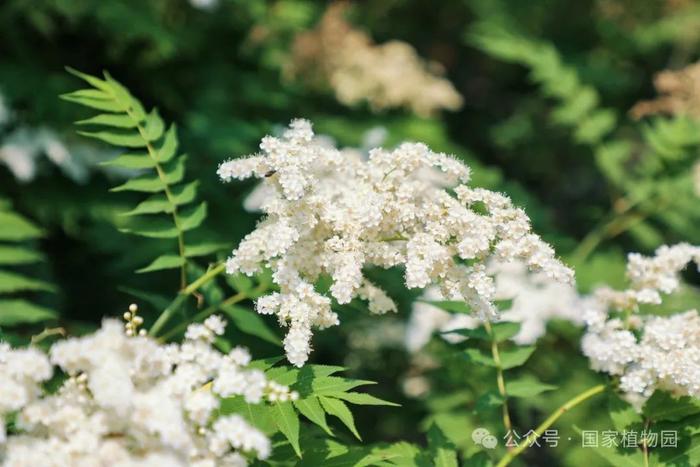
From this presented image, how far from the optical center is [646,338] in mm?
2070

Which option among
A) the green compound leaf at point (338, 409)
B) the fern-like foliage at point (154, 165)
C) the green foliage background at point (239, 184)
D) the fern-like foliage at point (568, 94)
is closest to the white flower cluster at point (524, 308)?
the green foliage background at point (239, 184)

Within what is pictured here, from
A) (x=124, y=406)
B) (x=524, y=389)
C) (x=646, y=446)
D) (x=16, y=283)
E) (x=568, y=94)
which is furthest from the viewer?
(x=568, y=94)

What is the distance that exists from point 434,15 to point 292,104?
2943 millimetres

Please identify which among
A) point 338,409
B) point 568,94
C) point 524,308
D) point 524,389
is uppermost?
point 568,94

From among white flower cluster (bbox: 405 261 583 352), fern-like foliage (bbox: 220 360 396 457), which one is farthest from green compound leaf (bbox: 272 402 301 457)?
white flower cluster (bbox: 405 261 583 352)

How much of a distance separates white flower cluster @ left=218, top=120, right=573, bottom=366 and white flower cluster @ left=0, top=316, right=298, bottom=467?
30 cm

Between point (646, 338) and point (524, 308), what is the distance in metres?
1.67

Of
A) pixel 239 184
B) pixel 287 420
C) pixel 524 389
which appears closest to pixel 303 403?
pixel 287 420

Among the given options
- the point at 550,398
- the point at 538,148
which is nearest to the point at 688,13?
the point at 538,148

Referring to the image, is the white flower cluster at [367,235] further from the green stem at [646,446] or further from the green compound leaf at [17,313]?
the green compound leaf at [17,313]

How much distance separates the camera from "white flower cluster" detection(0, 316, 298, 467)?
1.38 meters

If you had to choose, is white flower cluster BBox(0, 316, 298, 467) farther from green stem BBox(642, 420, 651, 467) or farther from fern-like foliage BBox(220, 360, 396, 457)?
green stem BBox(642, 420, 651, 467)

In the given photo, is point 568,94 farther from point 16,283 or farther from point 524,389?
point 16,283

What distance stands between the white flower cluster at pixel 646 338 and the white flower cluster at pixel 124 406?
102 cm
